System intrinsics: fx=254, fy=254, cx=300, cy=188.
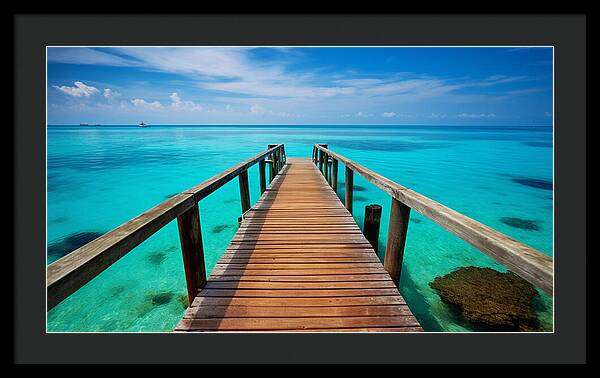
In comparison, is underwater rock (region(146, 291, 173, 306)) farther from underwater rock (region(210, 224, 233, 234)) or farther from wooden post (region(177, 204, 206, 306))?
wooden post (region(177, 204, 206, 306))

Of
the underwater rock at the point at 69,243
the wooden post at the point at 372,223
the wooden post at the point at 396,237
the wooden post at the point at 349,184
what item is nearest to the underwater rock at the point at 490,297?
the wooden post at the point at 372,223

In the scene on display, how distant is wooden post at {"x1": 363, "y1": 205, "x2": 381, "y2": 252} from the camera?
3.77 m

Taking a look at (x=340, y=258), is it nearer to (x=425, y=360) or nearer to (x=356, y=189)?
(x=425, y=360)

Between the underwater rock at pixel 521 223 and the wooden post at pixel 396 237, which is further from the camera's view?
the underwater rock at pixel 521 223

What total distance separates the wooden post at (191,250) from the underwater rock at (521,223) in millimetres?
10641

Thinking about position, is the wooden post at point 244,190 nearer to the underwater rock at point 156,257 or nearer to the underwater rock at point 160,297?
the underwater rock at point 160,297

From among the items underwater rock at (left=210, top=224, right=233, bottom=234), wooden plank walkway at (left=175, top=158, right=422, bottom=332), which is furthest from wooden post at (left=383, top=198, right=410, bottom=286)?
underwater rock at (left=210, top=224, right=233, bottom=234)

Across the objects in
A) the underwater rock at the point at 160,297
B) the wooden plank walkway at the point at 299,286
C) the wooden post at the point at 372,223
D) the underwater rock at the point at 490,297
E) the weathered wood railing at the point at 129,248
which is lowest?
the underwater rock at the point at 160,297

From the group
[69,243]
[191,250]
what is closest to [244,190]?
[191,250]

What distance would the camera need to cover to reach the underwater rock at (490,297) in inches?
158

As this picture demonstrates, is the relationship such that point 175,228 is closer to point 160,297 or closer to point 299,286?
point 160,297

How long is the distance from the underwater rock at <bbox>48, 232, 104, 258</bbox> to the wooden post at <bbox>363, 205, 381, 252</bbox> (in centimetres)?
812
